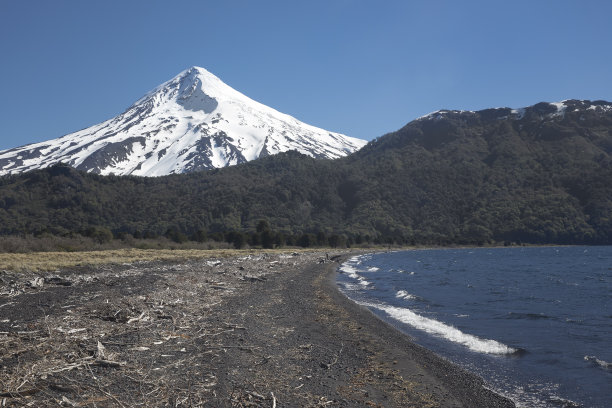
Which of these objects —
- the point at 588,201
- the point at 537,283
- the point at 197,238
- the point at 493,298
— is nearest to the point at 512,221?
the point at 588,201

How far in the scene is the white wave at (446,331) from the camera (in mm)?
11852

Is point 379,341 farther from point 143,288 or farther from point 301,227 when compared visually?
point 301,227

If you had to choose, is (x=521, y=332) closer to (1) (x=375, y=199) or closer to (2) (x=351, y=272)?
(2) (x=351, y=272)

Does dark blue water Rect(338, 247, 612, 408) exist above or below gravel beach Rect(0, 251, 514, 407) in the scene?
below

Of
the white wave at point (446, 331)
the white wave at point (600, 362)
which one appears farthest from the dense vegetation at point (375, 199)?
the white wave at point (600, 362)

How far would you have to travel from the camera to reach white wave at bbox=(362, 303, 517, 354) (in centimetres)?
1185

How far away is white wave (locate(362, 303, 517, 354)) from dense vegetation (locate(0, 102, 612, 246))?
283 ft

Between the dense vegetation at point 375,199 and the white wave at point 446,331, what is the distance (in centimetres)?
8613

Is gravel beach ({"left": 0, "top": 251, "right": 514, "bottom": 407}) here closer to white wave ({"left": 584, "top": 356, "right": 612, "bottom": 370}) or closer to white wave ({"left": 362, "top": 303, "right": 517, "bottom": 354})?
white wave ({"left": 362, "top": 303, "right": 517, "bottom": 354})

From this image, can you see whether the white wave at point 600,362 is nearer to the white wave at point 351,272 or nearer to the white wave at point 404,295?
the white wave at point 404,295

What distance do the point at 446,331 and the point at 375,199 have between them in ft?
513

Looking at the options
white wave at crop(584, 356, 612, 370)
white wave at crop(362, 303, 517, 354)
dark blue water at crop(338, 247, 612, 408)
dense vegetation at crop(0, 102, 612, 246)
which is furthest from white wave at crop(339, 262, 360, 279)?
dense vegetation at crop(0, 102, 612, 246)

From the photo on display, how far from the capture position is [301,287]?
2434 centimetres

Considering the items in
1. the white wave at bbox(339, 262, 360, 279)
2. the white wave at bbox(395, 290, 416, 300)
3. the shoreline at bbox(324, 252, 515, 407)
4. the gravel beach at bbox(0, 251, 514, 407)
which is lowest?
the white wave at bbox(339, 262, 360, 279)
